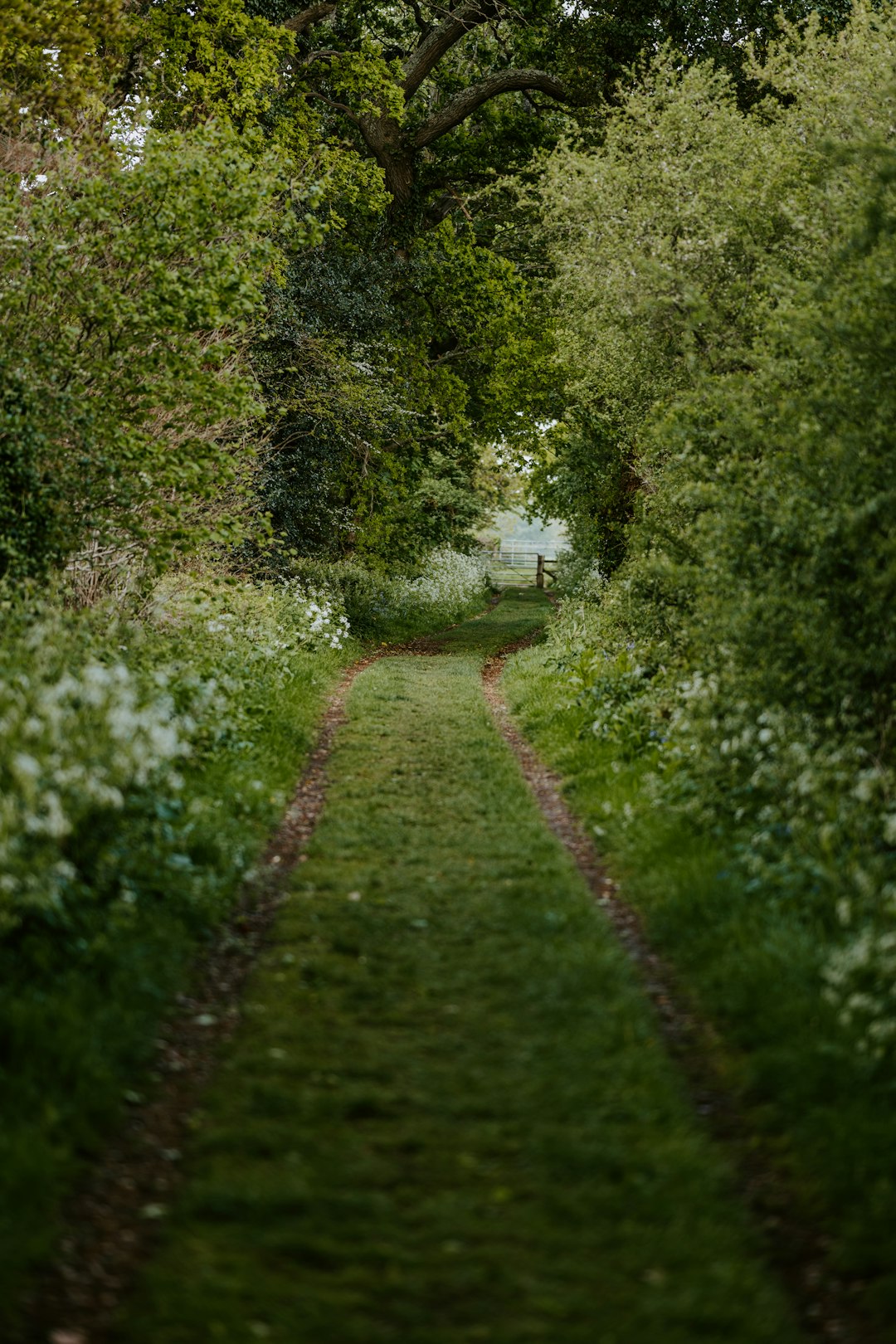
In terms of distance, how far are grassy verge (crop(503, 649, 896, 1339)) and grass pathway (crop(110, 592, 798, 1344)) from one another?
356 millimetres

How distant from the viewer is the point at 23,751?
18.4 feet

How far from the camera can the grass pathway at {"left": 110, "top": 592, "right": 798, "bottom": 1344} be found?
3.48 meters

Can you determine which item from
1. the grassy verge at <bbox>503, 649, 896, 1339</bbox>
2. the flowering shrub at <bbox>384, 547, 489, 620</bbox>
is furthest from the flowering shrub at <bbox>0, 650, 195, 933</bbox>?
the flowering shrub at <bbox>384, 547, 489, 620</bbox>

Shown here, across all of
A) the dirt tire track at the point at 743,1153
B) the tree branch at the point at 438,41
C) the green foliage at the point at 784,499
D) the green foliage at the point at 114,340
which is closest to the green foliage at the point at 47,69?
the green foliage at the point at 114,340

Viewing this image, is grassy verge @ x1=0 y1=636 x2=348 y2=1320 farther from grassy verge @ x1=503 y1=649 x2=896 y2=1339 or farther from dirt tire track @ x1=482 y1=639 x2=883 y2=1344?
grassy verge @ x1=503 y1=649 x2=896 y2=1339

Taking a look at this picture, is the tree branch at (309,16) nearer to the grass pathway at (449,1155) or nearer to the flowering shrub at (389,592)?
the flowering shrub at (389,592)

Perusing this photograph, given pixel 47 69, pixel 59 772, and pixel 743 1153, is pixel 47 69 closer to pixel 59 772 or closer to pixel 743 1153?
pixel 59 772

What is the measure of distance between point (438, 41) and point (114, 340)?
658 inches

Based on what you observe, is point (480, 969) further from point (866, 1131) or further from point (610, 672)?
point (610, 672)

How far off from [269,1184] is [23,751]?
8.92 ft

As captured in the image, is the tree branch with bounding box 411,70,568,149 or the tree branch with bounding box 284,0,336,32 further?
the tree branch with bounding box 411,70,568,149

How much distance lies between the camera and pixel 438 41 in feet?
75.6

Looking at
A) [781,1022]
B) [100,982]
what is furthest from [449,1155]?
[100,982]

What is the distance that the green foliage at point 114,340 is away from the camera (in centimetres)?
999
